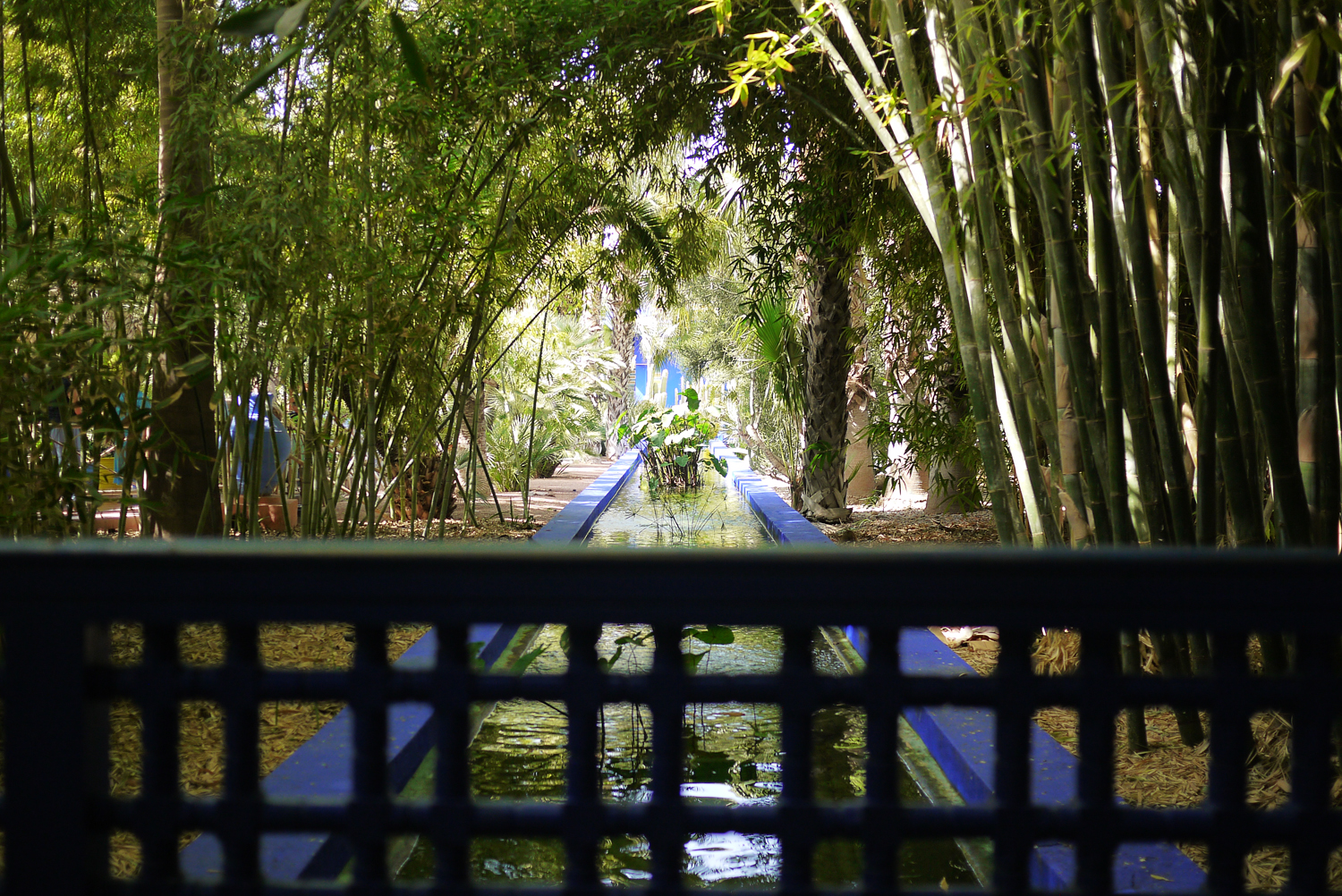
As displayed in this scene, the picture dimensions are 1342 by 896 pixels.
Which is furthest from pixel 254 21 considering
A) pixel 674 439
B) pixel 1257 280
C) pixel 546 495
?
pixel 546 495

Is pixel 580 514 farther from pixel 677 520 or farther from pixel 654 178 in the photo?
pixel 654 178

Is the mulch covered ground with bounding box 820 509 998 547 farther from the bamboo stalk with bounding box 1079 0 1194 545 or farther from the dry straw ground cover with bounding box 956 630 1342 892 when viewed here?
the bamboo stalk with bounding box 1079 0 1194 545

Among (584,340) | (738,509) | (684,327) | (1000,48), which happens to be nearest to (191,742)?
(1000,48)

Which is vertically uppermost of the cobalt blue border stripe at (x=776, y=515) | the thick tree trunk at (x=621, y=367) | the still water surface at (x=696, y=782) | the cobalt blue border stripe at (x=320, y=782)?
the thick tree trunk at (x=621, y=367)

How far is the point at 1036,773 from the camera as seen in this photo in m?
2.09

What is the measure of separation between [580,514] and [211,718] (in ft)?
14.8

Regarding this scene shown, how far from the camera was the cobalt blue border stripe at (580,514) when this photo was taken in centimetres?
604

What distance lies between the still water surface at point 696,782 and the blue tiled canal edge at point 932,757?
0.17 metres

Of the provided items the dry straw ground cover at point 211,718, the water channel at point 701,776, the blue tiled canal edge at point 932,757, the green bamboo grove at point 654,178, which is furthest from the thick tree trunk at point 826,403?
the dry straw ground cover at point 211,718

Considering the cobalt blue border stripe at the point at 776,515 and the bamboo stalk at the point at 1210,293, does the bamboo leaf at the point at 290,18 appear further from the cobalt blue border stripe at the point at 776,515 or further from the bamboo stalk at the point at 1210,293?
the cobalt blue border stripe at the point at 776,515

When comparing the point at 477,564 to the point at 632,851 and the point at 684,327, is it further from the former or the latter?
the point at 684,327

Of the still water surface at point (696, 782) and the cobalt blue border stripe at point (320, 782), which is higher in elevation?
the cobalt blue border stripe at point (320, 782)

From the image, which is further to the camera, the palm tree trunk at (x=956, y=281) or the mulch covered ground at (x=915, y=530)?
the mulch covered ground at (x=915, y=530)

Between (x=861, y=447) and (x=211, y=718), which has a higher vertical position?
(x=861, y=447)
